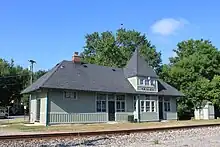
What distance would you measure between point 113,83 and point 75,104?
594 cm

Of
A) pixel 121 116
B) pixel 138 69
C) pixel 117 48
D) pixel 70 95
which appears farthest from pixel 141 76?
pixel 117 48

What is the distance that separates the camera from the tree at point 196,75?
44406 millimetres

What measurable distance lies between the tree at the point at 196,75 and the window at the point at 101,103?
17.1 metres

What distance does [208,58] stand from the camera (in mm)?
49094

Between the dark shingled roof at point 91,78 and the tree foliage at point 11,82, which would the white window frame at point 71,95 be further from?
the tree foliage at point 11,82

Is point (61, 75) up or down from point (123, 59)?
down

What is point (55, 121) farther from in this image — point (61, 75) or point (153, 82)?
point (153, 82)

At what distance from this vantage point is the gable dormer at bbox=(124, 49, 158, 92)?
34812 mm

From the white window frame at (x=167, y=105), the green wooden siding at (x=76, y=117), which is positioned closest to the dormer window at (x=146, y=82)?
the white window frame at (x=167, y=105)

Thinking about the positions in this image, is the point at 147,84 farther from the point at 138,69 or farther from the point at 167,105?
the point at 167,105

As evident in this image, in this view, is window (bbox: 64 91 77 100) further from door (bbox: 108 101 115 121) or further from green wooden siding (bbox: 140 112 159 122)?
green wooden siding (bbox: 140 112 159 122)

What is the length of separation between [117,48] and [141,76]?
2145cm

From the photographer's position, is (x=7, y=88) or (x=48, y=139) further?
(x=7, y=88)

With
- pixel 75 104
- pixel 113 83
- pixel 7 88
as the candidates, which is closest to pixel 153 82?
pixel 113 83
